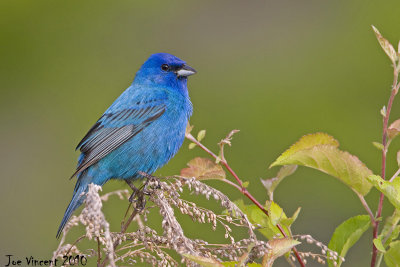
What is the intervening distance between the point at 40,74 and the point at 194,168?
601 centimetres

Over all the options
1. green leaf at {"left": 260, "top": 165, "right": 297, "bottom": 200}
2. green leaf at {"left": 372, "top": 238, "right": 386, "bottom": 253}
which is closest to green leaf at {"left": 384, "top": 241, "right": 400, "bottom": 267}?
green leaf at {"left": 372, "top": 238, "right": 386, "bottom": 253}

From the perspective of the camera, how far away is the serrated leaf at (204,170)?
2307 millimetres

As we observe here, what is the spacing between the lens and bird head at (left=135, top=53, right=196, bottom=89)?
15.3ft

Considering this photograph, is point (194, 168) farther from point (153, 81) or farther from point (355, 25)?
point (355, 25)

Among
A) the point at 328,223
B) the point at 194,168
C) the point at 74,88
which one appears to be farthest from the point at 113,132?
the point at 74,88

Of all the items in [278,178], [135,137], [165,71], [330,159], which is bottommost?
[135,137]

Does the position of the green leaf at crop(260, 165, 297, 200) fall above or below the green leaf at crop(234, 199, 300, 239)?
above

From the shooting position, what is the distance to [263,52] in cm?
830

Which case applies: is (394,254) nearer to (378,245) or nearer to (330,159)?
(378,245)

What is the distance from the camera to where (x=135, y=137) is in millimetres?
4242

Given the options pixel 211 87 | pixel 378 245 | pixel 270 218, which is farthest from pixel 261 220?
pixel 211 87

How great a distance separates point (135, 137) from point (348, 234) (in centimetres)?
230

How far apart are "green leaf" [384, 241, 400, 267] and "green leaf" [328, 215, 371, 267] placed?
0.13m

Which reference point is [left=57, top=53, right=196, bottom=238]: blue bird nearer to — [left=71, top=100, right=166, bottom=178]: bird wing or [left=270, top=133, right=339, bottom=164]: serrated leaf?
[left=71, top=100, right=166, bottom=178]: bird wing
